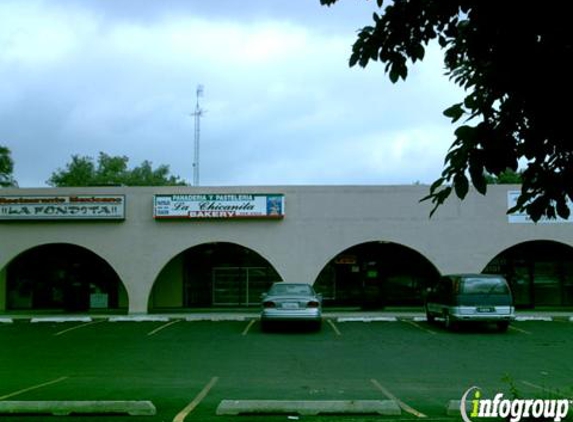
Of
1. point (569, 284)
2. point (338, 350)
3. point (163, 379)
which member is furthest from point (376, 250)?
point (163, 379)

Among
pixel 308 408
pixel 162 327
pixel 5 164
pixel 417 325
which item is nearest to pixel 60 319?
→ pixel 162 327

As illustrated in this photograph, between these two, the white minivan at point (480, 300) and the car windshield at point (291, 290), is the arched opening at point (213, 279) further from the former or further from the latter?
the white minivan at point (480, 300)

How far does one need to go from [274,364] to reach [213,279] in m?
15.8

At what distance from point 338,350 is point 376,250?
13.0 metres

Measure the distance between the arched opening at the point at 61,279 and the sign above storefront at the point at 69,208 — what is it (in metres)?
3.09

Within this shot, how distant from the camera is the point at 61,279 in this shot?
1132 inches

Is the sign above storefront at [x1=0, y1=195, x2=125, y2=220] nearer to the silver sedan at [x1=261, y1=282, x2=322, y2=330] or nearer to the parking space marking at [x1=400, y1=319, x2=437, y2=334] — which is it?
the silver sedan at [x1=261, y1=282, x2=322, y2=330]

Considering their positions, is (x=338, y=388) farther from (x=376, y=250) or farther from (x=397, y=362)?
(x=376, y=250)

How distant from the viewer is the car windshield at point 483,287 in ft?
64.9

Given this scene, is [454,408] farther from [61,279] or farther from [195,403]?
[61,279]

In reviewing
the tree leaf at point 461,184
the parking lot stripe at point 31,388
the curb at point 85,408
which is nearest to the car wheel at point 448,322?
the parking lot stripe at point 31,388

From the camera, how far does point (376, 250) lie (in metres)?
28.7

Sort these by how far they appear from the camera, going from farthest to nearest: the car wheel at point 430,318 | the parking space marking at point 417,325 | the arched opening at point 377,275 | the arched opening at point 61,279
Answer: the arched opening at point 377,275 → the arched opening at point 61,279 → the car wheel at point 430,318 → the parking space marking at point 417,325

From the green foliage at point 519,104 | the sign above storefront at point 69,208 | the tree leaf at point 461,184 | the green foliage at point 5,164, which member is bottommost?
the tree leaf at point 461,184
